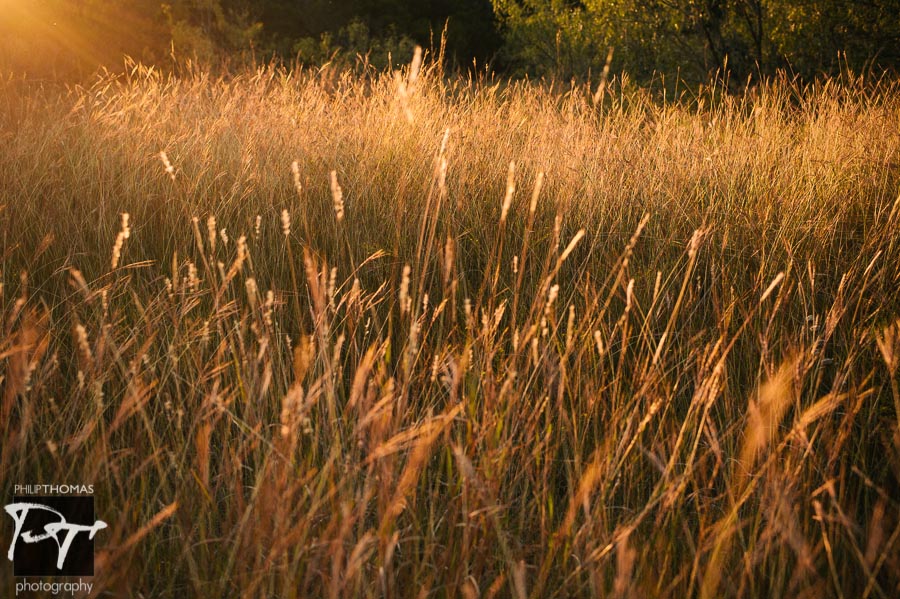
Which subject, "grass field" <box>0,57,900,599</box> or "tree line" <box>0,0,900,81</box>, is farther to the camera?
"tree line" <box>0,0,900,81</box>

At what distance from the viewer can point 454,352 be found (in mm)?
1718

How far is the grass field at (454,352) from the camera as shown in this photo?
118 centimetres

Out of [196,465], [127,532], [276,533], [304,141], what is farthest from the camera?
[304,141]

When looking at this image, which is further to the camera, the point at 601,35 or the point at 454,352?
the point at 601,35

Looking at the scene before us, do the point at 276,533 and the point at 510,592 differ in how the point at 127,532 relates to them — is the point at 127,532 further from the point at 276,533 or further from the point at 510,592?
the point at 510,592

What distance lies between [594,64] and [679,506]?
954 cm

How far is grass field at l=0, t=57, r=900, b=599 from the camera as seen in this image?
1.18 metres

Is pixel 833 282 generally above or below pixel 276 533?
above

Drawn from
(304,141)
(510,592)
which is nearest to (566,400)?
(510,592)

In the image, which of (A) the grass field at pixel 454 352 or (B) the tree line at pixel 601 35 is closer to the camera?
(A) the grass field at pixel 454 352

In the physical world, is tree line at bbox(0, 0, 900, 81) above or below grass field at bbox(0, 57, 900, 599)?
above

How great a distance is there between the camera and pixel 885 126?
11.4 feet

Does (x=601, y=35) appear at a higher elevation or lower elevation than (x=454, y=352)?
higher

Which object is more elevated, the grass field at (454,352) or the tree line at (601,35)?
the tree line at (601,35)
